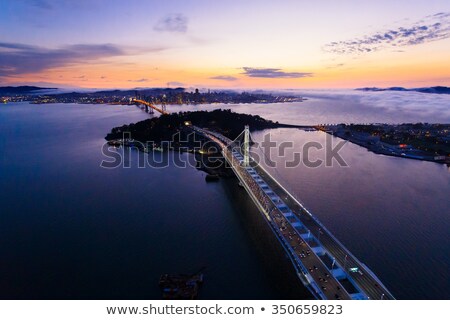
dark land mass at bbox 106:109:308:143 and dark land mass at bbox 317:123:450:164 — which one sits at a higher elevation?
dark land mass at bbox 106:109:308:143

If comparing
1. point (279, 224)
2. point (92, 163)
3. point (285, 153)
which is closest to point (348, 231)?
point (279, 224)

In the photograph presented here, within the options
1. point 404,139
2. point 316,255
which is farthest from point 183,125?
point 316,255

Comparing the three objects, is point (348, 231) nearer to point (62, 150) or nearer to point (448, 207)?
point (448, 207)

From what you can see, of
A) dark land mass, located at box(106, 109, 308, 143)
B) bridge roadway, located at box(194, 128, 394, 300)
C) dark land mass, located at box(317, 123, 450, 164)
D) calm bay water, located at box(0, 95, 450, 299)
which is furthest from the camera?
dark land mass, located at box(106, 109, 308, 143)

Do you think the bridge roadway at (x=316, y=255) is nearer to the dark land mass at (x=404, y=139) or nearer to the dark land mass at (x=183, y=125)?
the dark land mass at (x=404, y=139)

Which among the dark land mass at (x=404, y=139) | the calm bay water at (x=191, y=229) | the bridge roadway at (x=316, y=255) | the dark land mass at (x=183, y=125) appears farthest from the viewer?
the dark land mass at (x=183, y=125)

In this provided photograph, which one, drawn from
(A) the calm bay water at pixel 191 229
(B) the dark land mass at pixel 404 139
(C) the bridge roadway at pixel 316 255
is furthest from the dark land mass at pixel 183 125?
(C) the bridge roadway at pixel 316 255

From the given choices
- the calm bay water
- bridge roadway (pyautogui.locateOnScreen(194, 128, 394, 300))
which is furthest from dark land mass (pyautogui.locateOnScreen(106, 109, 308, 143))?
bridge roadway (pyautogui.locateOnScreen(194, 128, 394, 300))

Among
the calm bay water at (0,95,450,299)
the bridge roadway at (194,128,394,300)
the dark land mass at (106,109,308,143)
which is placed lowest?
the calm bay water at (0,95,450,299)

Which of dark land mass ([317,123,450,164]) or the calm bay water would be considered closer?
the calm bay water

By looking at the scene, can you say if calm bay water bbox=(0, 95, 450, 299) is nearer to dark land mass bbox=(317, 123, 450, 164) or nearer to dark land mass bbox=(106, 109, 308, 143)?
dark land mass bbox=(317, 123, 450, 164)

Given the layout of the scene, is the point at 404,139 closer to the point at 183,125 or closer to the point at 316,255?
the point at 183,125
